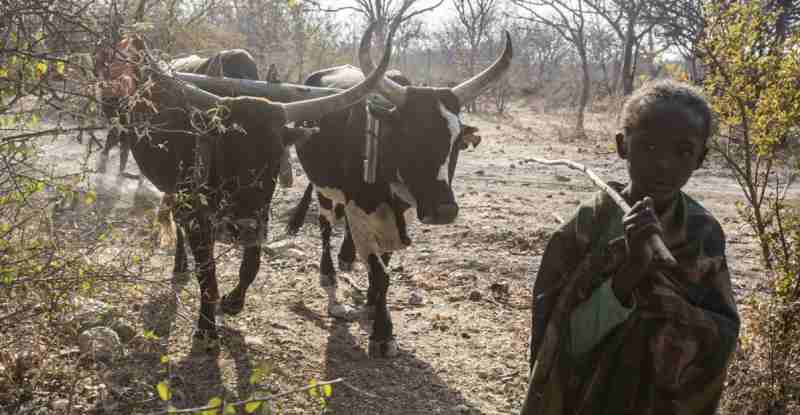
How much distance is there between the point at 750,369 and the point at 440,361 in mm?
1856

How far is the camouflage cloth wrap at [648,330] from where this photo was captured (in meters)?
1.82

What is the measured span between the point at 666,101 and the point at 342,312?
11.5 feet

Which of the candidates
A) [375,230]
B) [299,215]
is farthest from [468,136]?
[299,215]

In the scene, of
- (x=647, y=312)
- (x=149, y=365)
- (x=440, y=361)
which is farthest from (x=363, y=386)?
(x=647, y=312)

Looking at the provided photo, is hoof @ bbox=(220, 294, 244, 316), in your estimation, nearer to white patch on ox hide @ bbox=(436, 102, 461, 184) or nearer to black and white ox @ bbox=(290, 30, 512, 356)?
black and white ox @ bbox=(290, 30, 512, 356)

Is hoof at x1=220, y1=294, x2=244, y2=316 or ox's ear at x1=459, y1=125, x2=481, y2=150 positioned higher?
ox's ear at x1=459, y1=125, x2=481, y2=150

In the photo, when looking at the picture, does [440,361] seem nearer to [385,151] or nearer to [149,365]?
[385,151]

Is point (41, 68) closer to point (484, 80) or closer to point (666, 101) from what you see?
point (666, 101)

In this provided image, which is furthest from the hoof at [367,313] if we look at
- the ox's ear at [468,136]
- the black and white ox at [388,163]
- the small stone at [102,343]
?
the small stone at [102,343]

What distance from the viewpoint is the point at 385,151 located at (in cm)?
423

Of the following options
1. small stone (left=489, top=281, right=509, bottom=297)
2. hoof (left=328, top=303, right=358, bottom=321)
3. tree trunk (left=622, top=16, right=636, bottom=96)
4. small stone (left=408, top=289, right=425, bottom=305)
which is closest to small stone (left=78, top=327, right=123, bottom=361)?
hoof (left=328, top=303, right=358, bottom=321)

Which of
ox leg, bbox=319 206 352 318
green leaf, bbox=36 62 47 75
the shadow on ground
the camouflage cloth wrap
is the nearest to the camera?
the camouflage cloth wrap

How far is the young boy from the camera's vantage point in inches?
71.1

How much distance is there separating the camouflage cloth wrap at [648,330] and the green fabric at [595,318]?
26 mm
